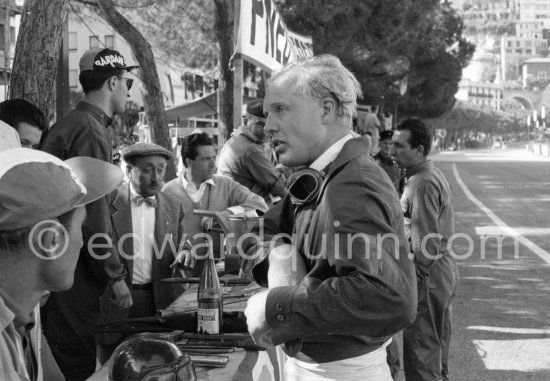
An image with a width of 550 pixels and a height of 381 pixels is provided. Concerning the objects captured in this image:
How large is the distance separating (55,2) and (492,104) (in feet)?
651

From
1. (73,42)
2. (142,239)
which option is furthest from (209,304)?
(73,42)

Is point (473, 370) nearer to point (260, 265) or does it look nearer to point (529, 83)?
point (260, 265)

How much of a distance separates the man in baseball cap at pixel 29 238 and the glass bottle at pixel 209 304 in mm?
1644

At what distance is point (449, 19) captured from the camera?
4422cm

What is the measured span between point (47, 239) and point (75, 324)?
2775mm

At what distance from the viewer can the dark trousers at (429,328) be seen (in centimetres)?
592

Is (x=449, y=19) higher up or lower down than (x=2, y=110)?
higher up

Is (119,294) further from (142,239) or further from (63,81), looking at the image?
(63,81)

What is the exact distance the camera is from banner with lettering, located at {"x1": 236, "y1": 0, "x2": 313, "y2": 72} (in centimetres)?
848

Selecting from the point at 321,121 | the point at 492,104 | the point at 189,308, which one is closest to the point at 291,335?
the point at 321,121

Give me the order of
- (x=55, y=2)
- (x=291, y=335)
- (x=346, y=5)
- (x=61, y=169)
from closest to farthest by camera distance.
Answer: (x=61, y=169) → (x=291, y=335) → (x=55, y=2) → (x=346, y=5)

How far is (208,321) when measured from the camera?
3705 mm

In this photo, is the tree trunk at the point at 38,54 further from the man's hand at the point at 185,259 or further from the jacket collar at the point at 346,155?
the jacket collar at the point at 346,155

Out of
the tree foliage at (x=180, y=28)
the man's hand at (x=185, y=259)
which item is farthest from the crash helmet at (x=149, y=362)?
the tree foliage at (x=180, y=28)
